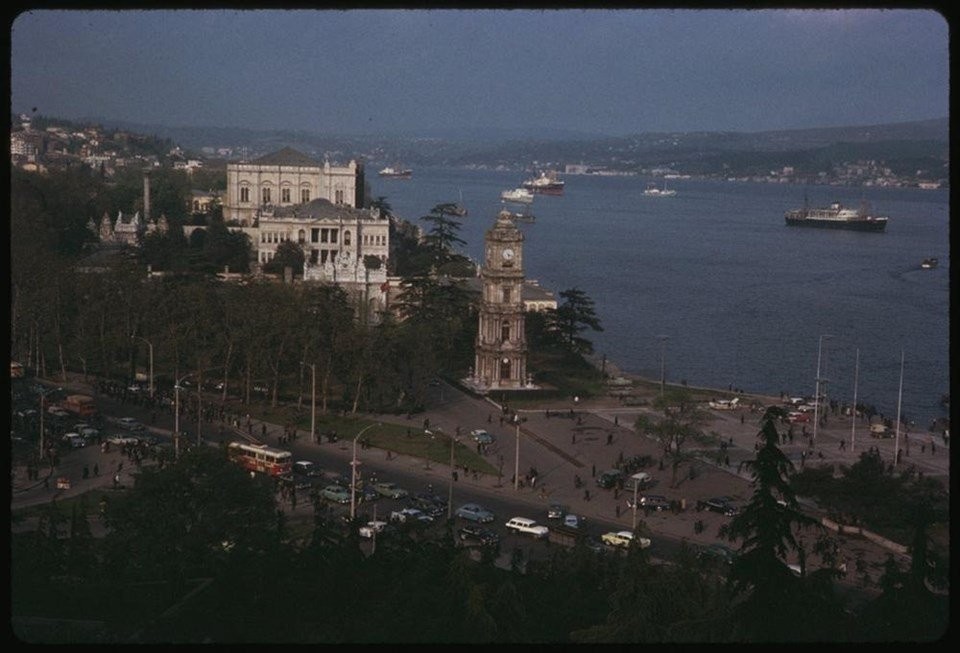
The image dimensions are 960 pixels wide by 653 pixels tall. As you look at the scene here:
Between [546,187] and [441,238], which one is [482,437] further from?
[546,187]

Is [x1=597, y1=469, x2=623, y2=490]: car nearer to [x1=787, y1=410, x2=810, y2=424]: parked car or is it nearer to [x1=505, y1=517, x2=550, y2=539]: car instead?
[x1=505, y1=517, x2=550, y2=539]: car

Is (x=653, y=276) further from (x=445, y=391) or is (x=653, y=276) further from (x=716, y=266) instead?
(x=445, y=391)

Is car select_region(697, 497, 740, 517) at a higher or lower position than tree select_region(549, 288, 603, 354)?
lower

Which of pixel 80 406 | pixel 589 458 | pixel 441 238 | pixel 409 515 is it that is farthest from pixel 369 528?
pixel 441 238

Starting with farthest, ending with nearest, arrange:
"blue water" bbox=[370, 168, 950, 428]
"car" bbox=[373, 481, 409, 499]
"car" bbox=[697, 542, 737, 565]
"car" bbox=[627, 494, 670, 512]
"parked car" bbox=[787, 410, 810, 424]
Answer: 1. "blue water" bbox=[370, 168, 950, 428]
2. "parked car" bbox=[787, 410, 810, 424]
3. "car" bbox=[627, 494, 670, 512]
4. "car" bbox=[373, 481, 409, 499]
5. "car" bbox=[697, 542, 737, 565]

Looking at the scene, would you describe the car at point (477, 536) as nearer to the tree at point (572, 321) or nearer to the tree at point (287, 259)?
the tree at point (572, 321)

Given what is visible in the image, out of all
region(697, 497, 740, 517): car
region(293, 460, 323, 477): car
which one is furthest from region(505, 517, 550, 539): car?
region(293, 460, 323, 477): car
